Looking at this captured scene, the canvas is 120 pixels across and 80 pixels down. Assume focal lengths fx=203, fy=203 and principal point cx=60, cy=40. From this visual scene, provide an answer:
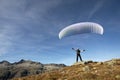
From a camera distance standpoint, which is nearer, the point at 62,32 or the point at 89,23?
the point at 89,23

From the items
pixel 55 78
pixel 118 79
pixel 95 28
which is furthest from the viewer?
pixel 95 28

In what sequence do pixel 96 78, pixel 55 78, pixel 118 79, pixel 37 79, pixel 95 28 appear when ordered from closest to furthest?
pixel 118 79 < pixel 96 78 < pixel 55 78 < pixel 37 79 < pixel 95 28

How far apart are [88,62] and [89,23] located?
8.39 meters

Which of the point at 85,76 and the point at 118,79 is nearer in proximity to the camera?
the point at 118,79

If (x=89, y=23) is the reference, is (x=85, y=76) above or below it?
below

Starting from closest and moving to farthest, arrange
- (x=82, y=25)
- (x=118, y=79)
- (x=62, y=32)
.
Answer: (x=118, y=79)
(x=82, y=25)
(x=62, y=32)

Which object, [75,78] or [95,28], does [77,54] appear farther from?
[75,78]

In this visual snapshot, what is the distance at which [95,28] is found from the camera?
1656 inches

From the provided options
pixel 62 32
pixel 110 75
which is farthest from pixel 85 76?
pixel 62 32

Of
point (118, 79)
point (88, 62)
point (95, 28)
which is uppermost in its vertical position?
point (95, 28)

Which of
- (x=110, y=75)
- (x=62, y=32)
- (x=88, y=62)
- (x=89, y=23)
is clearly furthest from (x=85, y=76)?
(x=62, y=32)

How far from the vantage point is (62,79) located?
27.4 meters

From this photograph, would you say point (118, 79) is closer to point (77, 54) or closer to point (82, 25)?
point (77, 54)

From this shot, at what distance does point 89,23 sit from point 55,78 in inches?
745
